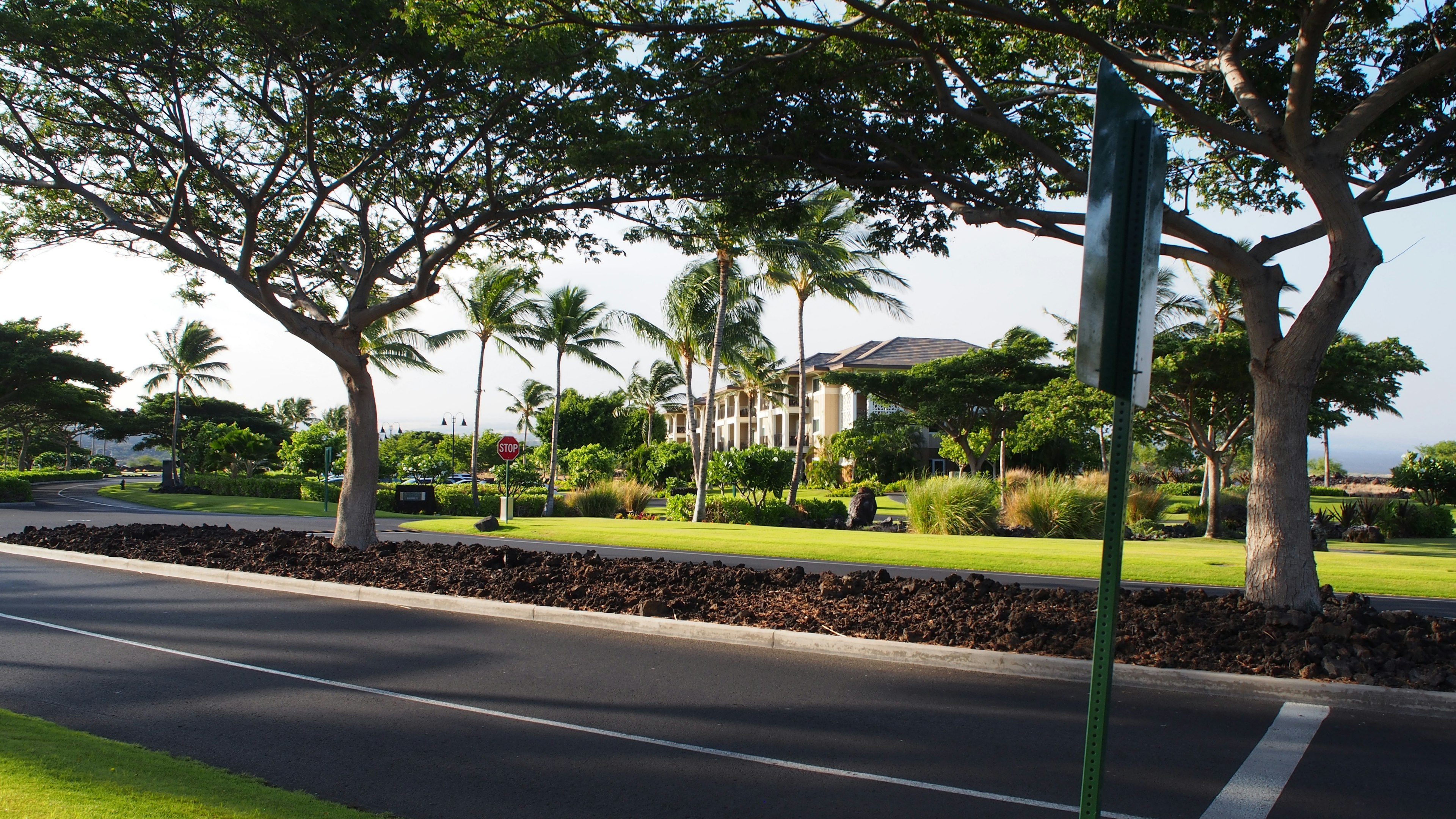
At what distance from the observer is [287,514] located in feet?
95.2

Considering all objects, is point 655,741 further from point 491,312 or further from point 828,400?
point 828,400

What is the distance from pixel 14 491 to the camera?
113 ft

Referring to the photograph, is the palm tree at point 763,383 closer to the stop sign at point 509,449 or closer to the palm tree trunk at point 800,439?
the palm tree trunk at point 800,439


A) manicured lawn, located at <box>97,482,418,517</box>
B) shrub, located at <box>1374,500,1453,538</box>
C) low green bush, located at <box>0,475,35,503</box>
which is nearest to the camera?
shrub, located at <box>1374,500,1453,538</box>

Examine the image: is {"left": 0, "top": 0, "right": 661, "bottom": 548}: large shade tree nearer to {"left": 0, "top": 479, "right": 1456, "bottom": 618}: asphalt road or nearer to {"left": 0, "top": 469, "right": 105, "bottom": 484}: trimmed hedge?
{"left": 0, "top": 479, "right": 1456, "bottom": 618}: asphalt road

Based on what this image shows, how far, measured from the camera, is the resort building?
190 feet

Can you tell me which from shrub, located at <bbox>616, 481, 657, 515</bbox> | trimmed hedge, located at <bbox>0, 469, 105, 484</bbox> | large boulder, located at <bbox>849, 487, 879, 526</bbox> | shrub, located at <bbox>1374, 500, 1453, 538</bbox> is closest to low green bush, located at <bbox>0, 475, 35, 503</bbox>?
trimmed hedge, located at <bbox>0, 469, 105, 484</bbox>

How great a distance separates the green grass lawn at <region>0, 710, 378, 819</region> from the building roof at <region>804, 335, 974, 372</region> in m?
51.9

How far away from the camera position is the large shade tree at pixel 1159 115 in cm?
796

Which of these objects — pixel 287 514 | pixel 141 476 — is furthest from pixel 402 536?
pixel 141 476

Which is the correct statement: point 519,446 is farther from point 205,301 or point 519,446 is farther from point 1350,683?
point 1350,683

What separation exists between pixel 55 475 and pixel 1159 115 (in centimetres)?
6886

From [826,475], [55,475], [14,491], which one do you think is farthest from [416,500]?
[55,475]

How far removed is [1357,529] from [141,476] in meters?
83.3
